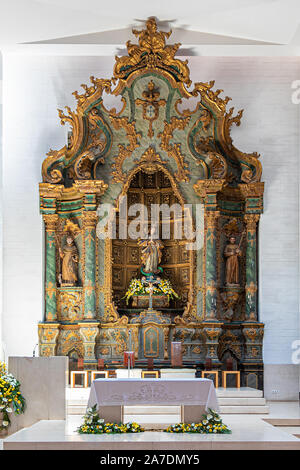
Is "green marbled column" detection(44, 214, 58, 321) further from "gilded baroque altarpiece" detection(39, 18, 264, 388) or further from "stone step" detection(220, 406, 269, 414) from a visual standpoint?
"stone step" detection(220, 406, 269, 414)

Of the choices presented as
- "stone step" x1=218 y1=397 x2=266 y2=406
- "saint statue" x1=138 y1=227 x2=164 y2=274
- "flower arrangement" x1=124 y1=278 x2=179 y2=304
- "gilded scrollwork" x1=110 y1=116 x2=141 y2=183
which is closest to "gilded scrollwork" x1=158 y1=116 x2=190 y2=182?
"gilded scrollwork" x1=110 y1=116 x2=141 y2=183

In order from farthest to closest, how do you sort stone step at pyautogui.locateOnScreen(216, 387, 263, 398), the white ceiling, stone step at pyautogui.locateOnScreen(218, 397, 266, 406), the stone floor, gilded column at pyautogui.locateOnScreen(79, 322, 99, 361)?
gilded column at pyautogui.locateOnScreen(79, 322, 99, 361), the white ceiling, stone step at pyautogui.locateOnScreen(216, 387, 263, 398), stone step at pyautogui.locateOnScreen(218, 397, 266, 406), the stone floor

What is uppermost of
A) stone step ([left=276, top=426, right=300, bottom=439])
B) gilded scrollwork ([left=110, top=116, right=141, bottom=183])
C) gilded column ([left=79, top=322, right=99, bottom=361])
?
gilded scrollwork ([left=110, top=116, right=141, bottom=183])

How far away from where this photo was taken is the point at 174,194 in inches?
704

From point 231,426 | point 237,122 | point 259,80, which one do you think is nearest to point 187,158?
point 237,122

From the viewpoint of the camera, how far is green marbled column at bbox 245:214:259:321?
17.3 m

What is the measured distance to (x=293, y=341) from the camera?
58.1ft

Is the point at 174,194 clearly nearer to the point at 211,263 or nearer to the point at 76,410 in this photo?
the point at 211,263

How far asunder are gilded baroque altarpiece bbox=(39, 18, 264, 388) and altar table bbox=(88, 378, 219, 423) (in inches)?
176

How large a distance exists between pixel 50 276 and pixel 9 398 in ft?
16.3

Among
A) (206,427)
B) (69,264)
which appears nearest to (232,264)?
(69,264)

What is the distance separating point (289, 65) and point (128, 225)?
5.73 m
